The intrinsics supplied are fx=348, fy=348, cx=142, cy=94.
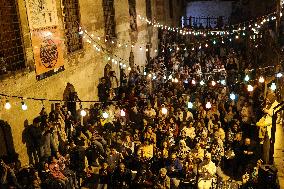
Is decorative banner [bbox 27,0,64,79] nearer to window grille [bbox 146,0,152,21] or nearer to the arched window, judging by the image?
the arched window

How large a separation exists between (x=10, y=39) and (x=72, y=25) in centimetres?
427

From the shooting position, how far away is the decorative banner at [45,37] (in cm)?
1248

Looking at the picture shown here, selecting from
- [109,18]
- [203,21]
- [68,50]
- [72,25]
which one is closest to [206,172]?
[68,50]

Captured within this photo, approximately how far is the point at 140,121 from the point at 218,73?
662 cm

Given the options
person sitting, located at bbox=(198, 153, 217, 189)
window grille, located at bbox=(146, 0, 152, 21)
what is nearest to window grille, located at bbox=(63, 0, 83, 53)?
person sitting, located at bbox=(198, 153, 217, 189)

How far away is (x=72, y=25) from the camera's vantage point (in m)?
15.7

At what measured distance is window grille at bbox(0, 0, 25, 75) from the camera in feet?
37.7

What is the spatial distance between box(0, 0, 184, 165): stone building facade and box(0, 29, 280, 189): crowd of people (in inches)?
24.6

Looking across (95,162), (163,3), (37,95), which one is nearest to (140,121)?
(95,162)

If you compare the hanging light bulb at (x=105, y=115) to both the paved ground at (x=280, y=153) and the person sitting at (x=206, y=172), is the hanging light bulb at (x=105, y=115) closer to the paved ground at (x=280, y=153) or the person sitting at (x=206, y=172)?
the person sitting at (x=206, y=172)

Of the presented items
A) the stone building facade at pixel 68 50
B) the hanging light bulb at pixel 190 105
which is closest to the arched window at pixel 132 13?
the stone building facade at pixel 68 50

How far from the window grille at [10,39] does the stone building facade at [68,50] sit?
0.08 meters

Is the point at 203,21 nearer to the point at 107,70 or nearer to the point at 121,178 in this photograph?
the point at 107,70

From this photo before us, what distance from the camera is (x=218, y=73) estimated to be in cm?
1958
